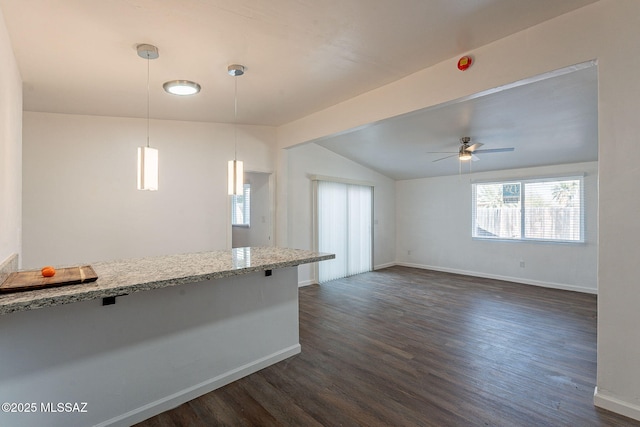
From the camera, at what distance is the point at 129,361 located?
6.40 feet

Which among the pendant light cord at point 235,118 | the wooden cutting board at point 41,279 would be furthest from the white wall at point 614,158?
the wooden cutting board at point 41,279

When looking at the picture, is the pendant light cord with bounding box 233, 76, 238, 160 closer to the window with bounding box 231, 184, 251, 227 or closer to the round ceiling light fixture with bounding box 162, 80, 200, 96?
the round ceiling light fixture with bounding box 162, 80, 200, 96

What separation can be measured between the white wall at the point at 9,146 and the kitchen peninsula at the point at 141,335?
2.68 feet

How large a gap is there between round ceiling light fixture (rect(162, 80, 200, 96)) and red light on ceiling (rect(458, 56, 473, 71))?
2.39m

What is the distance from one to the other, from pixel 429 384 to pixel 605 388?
1125 millimetres

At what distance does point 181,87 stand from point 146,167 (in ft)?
3.87

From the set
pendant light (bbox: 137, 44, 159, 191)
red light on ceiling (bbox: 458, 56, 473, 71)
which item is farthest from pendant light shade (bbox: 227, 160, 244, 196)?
red light on ceiling (bbox: 458, 56, 473, 71)

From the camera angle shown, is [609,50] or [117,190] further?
[117,190]

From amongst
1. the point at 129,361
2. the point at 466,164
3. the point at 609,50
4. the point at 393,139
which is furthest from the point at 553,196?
the point at 129,361

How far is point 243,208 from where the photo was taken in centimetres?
688

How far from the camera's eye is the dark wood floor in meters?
2.03

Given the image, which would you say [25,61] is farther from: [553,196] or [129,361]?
[553,196]

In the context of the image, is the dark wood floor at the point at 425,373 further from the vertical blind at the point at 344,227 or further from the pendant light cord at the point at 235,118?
the pendant light cord at the point at 235,118

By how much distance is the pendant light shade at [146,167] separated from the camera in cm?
213
